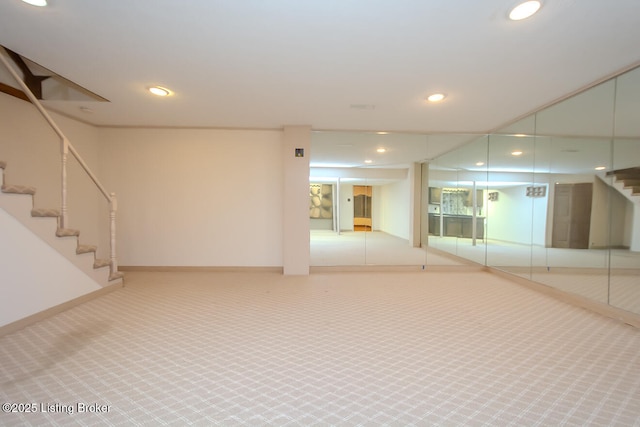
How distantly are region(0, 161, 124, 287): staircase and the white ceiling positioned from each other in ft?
5.05

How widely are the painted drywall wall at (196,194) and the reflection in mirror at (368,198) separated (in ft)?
3.09

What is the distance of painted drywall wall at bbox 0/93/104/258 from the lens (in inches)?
159

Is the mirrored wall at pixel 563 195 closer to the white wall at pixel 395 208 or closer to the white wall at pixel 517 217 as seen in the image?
the white wall at pixel 517 217

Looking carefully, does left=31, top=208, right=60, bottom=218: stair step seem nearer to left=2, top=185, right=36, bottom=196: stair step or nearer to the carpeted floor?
left=2, top=185, right=36, bottom=196: stair step

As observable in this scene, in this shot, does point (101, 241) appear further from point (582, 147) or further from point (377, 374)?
point (582, 147)

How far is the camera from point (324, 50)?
2.85 meters

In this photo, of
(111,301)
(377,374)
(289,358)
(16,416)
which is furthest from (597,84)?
(111,301)

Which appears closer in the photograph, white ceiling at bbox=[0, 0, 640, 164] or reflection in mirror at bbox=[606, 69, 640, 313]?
white ceiling at bbox=[0, 0, 640, 164]

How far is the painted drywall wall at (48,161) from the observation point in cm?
404

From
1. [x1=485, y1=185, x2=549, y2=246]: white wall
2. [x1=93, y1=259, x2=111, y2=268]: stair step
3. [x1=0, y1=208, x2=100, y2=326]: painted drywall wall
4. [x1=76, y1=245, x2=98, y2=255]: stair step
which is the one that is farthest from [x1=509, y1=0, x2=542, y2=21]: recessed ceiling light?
[x1=93, y1=259, x2=111, y2=268]: stair step

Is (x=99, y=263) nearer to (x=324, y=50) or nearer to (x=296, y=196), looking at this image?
(x=296, y=196)

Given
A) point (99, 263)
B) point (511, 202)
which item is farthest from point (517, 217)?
point (99, 263)

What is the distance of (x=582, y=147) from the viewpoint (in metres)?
4.34

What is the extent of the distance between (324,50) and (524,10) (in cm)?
175
